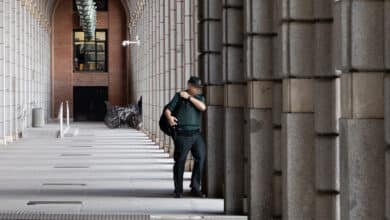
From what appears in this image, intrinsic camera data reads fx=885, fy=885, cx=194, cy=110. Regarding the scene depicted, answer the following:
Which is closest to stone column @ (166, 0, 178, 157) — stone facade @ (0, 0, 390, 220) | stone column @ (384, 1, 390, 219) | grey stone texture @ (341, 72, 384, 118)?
stone facade @ (0, 0, 390, 220)

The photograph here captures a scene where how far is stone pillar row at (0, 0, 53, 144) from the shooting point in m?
33.4

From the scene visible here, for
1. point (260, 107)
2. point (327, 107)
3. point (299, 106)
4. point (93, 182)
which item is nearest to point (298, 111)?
point (299, 106)

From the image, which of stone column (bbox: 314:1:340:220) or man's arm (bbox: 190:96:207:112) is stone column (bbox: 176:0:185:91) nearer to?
man's arm (bbox: 190:96:207:112)

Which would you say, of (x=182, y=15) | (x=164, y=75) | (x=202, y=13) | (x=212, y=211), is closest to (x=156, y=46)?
(x=164, y=75)

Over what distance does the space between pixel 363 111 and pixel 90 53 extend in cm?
5688

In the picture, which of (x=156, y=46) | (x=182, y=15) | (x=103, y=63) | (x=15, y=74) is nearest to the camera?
(x=182, y=15)

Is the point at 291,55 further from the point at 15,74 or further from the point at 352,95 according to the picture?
the point at 15,74

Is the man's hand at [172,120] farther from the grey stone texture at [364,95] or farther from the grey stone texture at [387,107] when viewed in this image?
the grey stone texture at [387,107]

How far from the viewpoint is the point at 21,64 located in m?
39.9

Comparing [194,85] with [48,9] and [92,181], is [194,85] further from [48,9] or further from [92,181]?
[48,9]

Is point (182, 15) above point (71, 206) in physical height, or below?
above

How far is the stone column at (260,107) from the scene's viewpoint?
1071 centimetres

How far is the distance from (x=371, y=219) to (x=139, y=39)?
1616 inches

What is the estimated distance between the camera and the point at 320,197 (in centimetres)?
839
